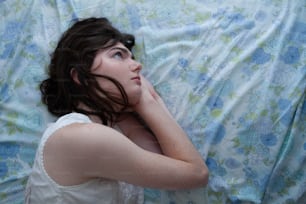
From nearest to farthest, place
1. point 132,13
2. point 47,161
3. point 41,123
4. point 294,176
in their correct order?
point 47,161, point 294,176, point 41,123, point 132,13

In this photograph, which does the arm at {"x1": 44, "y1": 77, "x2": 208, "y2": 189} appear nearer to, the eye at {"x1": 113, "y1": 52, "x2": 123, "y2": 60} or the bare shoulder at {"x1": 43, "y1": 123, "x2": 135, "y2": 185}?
the bare shoulder at {"x1": 43, "y1": 123, "x2": 135, "y2": 185}

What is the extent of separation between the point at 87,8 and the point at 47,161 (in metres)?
0.53

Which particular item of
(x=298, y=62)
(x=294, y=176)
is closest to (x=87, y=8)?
(x=298, y=62)

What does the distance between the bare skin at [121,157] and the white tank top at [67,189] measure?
0.04ft

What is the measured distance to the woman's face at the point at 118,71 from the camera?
91cm

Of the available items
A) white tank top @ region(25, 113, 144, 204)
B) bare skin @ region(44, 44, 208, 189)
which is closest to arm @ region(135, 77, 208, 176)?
bare skin @ region(44, 44, 208, 189)

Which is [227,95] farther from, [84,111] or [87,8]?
[87,8]

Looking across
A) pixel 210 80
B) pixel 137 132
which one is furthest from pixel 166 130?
pixel 210 80

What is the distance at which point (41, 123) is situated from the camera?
1.05 metres

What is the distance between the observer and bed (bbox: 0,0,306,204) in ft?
3.09

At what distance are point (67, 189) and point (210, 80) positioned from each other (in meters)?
0.44

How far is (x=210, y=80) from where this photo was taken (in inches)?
40.5

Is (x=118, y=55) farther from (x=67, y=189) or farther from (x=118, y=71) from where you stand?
(x=67, y=189)

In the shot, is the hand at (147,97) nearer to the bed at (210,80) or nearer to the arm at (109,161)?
the bed at (210,80)
